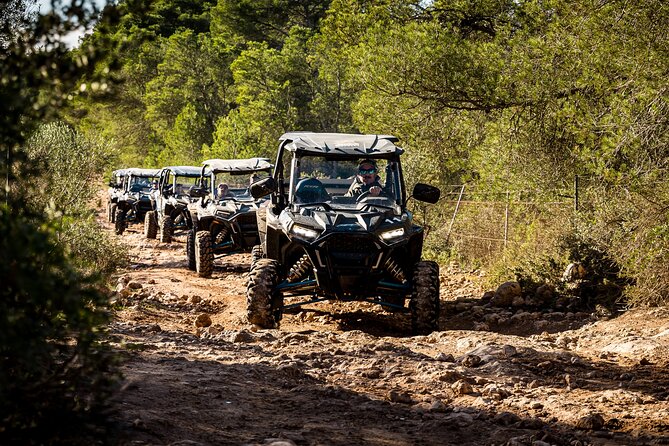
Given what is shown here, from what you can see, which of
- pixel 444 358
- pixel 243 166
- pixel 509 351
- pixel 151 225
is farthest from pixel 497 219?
pixel 151 225

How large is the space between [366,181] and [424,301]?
1.82 m

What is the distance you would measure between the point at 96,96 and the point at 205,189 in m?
13.0

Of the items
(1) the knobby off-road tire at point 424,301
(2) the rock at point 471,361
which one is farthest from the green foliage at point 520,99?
(2) the rock at point 471,361

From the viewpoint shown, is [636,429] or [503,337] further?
[503,337]

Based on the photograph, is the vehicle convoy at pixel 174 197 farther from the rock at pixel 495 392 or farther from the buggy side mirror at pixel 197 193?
the rock at pixel 495 392

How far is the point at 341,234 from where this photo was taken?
28.6 feet

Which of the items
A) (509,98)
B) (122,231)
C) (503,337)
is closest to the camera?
(503,337)

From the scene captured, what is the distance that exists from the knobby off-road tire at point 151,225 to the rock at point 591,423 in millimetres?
19725

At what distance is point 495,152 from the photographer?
16.2 metres

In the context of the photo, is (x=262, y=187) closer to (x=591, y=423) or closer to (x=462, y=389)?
(x=462, y=389)

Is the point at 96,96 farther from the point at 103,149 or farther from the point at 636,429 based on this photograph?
the point at 103,149

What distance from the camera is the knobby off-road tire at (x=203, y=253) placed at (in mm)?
14859

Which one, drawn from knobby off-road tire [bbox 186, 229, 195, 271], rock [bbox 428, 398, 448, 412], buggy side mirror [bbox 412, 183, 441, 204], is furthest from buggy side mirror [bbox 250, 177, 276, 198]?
knobby off-road tire [bbox 186, 229, 195, 271]

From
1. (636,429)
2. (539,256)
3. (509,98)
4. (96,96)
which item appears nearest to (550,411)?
(636,429)
